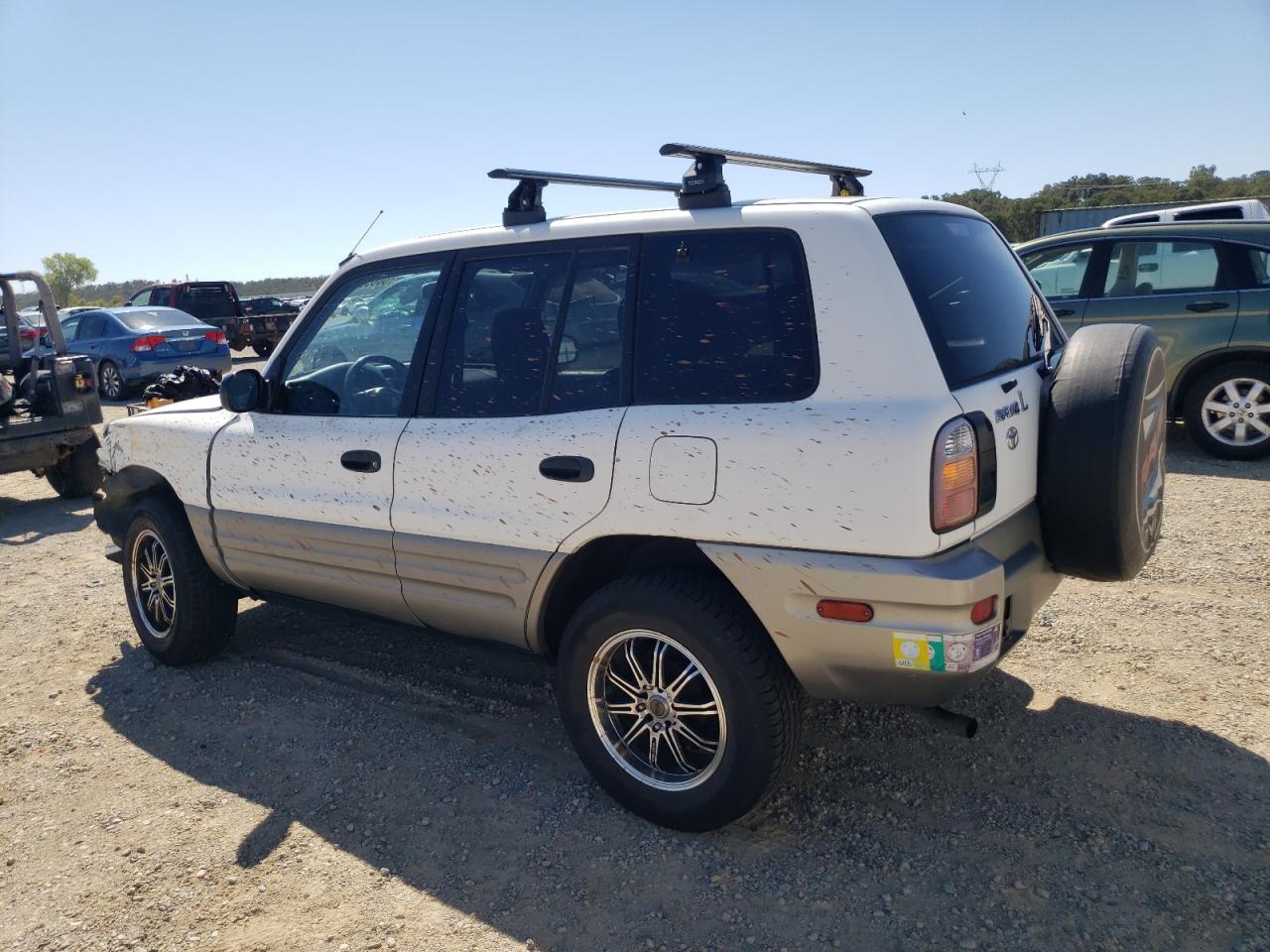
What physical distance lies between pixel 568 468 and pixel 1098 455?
163cm

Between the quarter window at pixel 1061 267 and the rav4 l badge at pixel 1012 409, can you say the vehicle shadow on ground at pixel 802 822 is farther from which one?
the quarter window at pixel 1061 267

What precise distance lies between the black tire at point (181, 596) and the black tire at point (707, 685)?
2240 mm

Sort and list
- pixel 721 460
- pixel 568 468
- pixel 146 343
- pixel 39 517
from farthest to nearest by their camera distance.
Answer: pixel 146 343 → pixel 39 517 → pixel 568 468 → pixel 721 460

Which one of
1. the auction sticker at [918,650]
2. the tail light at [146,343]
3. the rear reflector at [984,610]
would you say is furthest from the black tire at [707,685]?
the tail light at [146,343]

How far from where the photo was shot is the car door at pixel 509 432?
312cm

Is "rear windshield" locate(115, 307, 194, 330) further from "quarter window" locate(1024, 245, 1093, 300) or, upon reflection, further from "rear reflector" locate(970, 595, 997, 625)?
"rear reflector" locate(970, 595, 997, 625)

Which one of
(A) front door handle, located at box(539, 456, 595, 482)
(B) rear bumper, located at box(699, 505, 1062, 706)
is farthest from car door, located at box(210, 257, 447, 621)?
(B) rear bumper, located at box(699, 505, 1062, 706)

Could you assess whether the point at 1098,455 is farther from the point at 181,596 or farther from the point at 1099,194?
the point at 1099,194

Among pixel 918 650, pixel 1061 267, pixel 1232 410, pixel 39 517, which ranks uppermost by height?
pixel 1061 267

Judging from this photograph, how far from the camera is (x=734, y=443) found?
277cm

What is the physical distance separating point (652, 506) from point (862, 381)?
2.38 feet

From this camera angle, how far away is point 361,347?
390cm

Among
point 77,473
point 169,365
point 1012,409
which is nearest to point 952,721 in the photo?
point 1012,409

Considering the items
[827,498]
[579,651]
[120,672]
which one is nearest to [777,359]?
[827,498]
